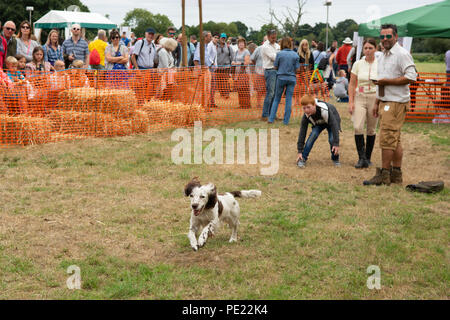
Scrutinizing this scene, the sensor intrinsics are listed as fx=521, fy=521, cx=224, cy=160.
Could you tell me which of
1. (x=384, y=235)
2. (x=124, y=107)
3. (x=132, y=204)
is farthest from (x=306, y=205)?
(x=124, y=107)

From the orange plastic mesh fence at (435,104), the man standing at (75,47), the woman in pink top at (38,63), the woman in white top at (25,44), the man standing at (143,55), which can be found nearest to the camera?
the woman in pink top at (38,63)

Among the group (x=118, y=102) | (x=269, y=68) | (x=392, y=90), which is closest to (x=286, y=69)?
(x=269, y=68)

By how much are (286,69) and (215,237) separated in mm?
8087

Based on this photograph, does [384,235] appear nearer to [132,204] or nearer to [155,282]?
[155,282]

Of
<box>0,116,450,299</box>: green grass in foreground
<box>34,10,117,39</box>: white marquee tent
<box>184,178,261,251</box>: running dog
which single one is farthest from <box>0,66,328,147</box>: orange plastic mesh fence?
<box>34,10,117,39</box>: white marquee tent

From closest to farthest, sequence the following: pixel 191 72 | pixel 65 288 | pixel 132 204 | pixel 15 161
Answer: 1. pixel 65 288
2. pixel 132 204
3. pixel 15 161
4. pixel 191 72

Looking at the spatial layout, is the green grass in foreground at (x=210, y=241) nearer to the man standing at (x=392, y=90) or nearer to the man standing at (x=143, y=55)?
the man standing at (x=392, y=90)

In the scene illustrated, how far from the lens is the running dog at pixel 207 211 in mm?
4914

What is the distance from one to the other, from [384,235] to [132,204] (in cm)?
313

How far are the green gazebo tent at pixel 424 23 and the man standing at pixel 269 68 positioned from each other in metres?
3.42

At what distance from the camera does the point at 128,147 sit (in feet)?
33.4

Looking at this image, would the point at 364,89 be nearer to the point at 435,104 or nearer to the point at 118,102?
the point at 118,102

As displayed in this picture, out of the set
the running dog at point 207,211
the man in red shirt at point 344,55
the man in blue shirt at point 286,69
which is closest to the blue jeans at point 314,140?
the running dog at point 207,211

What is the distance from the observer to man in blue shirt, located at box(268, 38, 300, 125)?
13.0 meters
